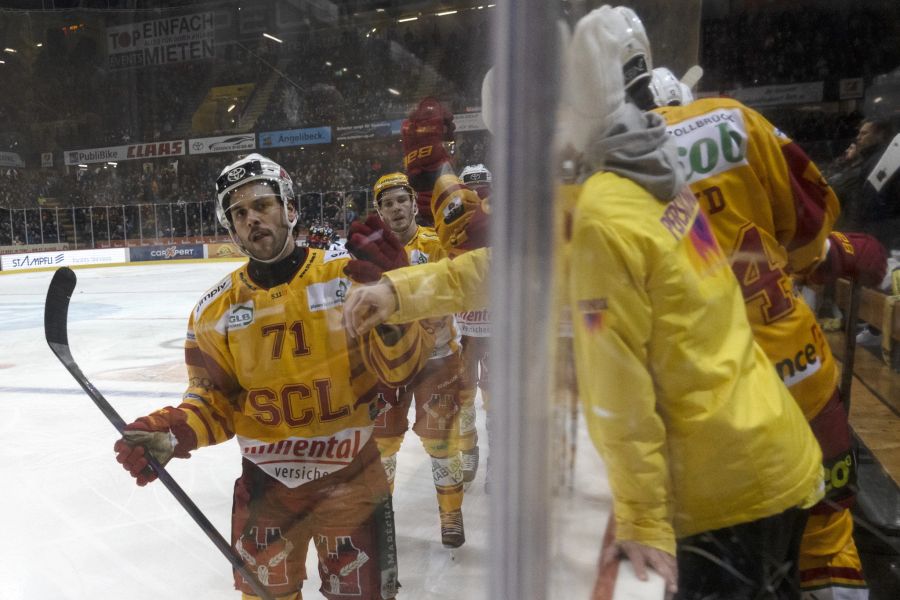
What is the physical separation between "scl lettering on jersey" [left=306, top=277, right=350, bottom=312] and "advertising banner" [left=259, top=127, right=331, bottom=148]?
0.49ft

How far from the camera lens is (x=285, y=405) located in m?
0.78

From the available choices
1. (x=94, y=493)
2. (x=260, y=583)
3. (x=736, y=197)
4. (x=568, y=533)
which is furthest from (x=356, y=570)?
(x=94, y=493)

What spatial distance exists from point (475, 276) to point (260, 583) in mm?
672

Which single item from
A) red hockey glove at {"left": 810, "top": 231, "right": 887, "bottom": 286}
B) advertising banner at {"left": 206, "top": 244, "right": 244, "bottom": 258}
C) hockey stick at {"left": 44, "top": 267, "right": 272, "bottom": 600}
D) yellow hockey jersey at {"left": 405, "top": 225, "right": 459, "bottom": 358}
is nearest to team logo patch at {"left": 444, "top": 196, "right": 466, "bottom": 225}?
yellow hockey jersey at {"left": 405, "top": 225, "right": 459, "bottom": 358}

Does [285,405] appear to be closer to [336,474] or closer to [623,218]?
[336,474]

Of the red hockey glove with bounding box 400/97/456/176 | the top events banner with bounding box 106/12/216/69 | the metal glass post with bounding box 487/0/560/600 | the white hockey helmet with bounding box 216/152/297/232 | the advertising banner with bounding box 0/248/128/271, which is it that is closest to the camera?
the metal glass post with bounding box 487/0/560/600

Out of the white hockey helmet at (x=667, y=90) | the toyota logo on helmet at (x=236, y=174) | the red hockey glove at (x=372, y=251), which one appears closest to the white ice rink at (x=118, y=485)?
the toyota logo on helmet at (x=236, y=174)

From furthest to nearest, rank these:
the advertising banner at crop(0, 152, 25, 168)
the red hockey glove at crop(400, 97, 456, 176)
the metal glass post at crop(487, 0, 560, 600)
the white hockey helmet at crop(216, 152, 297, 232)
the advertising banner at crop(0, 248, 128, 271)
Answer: the advertising banner at crop(0, 248, 128, 271) < the advertising banner at crop(0, 152, 25, 168) < the white hockey helmet at crop(216, 152, 297, 232) < the red hockey glove at crop(400, 97, 456, 176) < the metal glass post at crop(487, 0, 560, 600)

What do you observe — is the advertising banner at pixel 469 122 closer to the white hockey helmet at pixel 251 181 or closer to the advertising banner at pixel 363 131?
the advertising banner at pixel 363 131

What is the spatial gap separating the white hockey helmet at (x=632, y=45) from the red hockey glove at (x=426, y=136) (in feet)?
0.42

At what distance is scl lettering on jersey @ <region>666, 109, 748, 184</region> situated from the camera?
1.77 feet

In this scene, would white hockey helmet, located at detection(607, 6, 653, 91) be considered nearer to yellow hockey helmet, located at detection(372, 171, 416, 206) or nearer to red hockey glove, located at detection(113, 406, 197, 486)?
yellow hockey helmet, located at detection(372, 171, 416, 206)

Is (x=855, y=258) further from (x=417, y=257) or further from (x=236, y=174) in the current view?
(x=236, y=174)

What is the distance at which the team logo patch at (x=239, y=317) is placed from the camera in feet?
2.44
